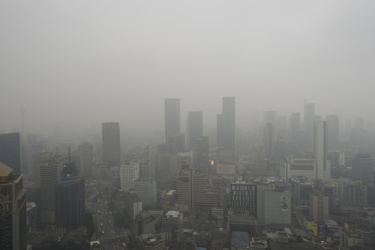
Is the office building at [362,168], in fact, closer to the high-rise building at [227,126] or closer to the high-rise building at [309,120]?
the high-rise building at [309,120]

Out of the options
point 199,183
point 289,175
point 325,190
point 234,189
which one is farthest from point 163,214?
point 289,175

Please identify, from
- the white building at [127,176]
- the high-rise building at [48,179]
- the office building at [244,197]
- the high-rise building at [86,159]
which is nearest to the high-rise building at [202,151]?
the white building at [127,176]

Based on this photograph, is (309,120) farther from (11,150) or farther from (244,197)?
(11,150)

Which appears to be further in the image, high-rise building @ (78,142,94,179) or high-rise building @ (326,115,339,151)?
high-rise building @ (326,115,339,151)

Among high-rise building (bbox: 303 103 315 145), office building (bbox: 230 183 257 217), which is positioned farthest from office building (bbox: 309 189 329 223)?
high-rise building (bbox: 303 103 315 145)

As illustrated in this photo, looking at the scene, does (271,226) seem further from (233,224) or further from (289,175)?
(289,175)

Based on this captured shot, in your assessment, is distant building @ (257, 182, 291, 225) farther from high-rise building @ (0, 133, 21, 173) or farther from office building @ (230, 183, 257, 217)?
high-rise building @ (0, 133, 21, 173)

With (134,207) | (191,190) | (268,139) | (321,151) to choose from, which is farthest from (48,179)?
(268,139)
